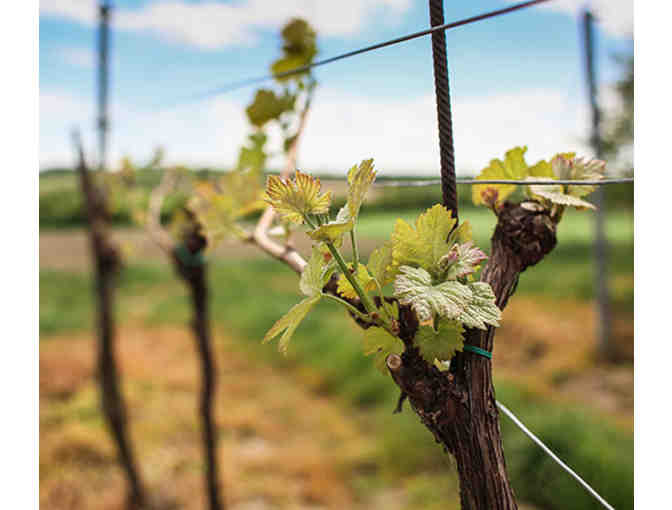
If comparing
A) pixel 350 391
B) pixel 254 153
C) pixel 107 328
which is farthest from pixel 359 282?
pixel 350 391

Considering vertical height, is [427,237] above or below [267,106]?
below

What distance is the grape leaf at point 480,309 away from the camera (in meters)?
0.27

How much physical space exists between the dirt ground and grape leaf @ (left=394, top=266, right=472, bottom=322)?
5.04 feet

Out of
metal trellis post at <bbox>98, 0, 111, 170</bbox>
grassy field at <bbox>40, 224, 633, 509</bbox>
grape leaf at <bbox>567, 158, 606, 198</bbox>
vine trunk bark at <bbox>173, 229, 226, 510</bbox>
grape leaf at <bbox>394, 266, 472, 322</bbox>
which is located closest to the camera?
grape leaf at <bbox>394, 266, 472, 322</bbox>

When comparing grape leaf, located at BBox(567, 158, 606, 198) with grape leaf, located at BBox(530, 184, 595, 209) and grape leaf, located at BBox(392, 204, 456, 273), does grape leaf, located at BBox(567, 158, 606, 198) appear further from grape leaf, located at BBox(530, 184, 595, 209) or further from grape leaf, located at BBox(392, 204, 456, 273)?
grape leaf, located at BBox(392, 204, 456, 273)

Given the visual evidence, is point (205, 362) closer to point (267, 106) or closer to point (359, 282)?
point (267, 106)

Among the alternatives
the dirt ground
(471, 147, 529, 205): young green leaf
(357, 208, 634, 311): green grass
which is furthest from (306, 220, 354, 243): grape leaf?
(357, 208, 634, 311): green grass

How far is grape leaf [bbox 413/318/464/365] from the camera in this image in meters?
0.29

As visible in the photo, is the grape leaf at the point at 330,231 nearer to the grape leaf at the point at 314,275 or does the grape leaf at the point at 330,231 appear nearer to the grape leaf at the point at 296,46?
the grape leaf at the point at 314,275

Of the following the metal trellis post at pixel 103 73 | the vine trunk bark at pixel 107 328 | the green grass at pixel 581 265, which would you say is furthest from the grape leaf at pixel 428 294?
the green grass at pixel 581 265

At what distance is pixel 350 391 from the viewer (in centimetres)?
236

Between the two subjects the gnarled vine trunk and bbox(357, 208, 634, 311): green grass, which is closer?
the gnarled vine trunk

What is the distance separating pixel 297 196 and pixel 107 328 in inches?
58.1

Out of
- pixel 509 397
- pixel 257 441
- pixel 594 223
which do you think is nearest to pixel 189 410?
pixel 257 441
